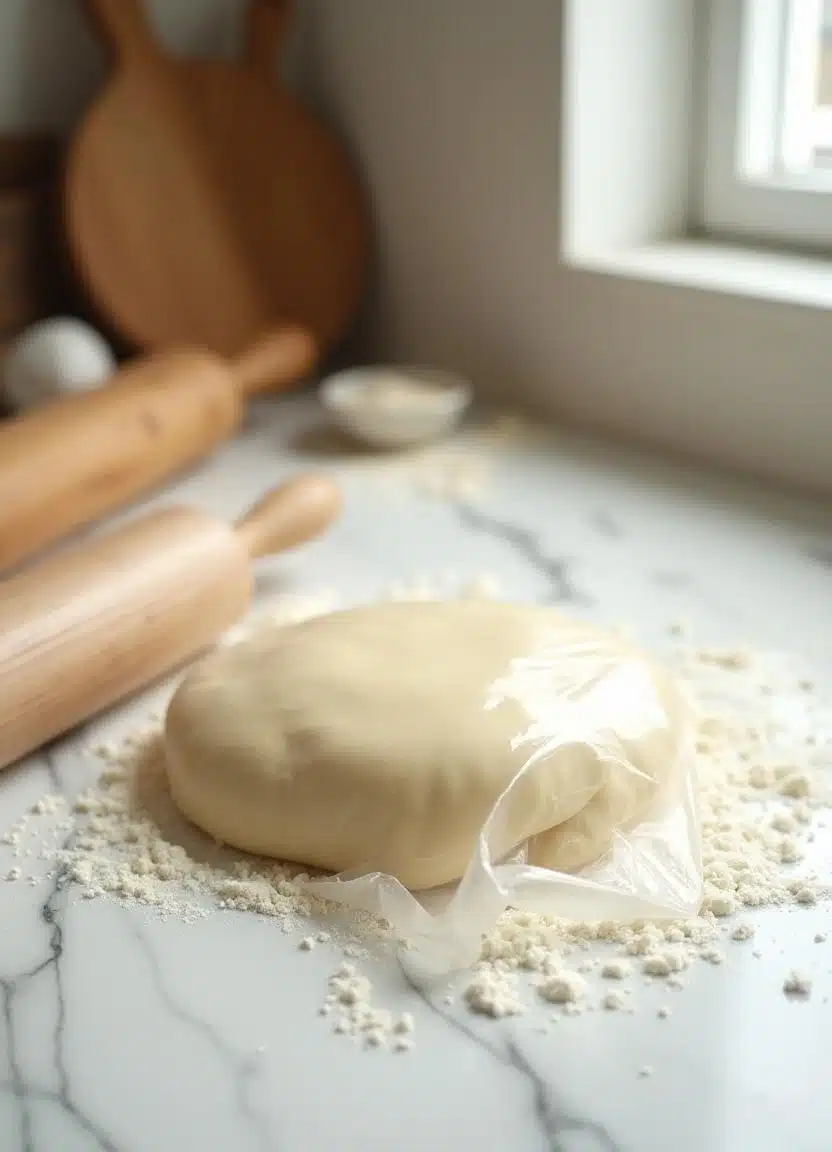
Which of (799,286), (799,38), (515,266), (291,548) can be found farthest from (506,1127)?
(799,38)

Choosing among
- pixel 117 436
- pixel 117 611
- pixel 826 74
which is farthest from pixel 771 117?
pixel 117 611

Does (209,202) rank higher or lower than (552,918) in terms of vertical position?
higher

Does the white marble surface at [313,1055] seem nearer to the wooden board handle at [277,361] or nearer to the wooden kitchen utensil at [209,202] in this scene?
the wooden board handle at [277,361]

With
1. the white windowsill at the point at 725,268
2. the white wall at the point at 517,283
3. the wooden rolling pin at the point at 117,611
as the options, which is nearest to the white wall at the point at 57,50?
the white wall at the point at 517,283

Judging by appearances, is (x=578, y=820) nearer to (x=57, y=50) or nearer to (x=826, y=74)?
(x=826, y=74)

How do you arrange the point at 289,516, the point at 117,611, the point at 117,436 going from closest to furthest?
the point at 117,611 → the point at 289,516 → the point at 117,436

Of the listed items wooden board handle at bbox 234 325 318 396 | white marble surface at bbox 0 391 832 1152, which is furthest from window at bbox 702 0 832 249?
white marble surface at bbox 0 391 832 1152
